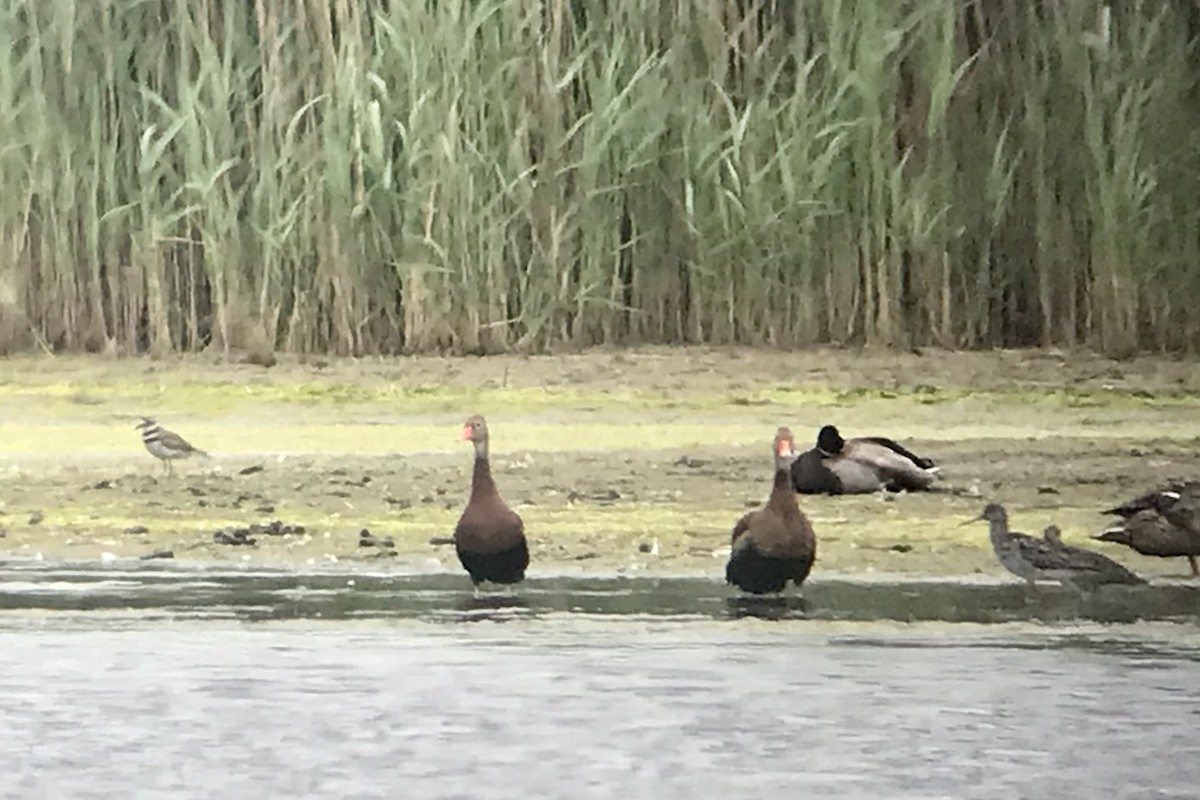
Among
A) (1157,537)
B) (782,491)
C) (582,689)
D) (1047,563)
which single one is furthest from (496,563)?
(1157,537)

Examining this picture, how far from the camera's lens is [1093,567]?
294cm

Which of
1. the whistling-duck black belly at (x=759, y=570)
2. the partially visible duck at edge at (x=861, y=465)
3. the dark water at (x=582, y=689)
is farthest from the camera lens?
the partially visible duck at edge at (x=861, y=465)

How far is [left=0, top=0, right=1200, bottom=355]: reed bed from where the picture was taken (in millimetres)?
3156

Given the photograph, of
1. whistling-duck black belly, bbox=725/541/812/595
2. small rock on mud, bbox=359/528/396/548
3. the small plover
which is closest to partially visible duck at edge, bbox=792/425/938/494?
whistling-duck black belly, bbox=725/541/812/595

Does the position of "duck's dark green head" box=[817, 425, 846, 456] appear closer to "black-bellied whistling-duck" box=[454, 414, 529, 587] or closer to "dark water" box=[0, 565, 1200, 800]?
"dark water" box=[0, 565, 1200, 800]

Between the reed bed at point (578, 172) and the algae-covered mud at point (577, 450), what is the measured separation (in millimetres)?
57

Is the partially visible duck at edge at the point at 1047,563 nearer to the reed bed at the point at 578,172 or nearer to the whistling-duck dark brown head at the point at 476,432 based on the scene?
the reed bed at the point at 578,172

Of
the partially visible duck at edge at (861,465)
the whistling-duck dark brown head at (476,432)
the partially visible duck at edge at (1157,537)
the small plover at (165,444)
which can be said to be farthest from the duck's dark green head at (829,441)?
the small plover at (165,444)

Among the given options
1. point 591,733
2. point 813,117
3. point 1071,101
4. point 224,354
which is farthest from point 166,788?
point 1071,101

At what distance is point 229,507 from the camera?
310cm

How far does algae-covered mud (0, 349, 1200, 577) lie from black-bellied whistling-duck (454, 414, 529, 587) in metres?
0.03

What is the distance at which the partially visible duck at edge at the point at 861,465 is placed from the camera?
304 centimetres

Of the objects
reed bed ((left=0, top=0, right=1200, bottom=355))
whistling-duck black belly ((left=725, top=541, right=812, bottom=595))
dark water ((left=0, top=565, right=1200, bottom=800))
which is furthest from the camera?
reed bed ((left=0, top=0, right=1200, bottom=355))

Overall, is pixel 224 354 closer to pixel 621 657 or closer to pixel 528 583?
pixel 528 583
